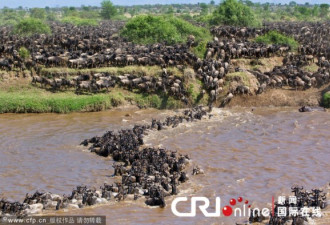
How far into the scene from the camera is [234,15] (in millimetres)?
41656

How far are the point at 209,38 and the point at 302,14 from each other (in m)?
63.1

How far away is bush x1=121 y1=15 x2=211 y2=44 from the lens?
33.7m

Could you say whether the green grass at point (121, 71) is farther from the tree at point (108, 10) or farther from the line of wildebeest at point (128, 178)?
the tree at point (108, 10)

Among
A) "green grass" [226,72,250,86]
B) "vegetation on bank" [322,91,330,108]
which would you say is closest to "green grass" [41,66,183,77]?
"green grass" [226,72,250,86]

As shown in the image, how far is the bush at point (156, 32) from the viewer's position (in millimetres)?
33656

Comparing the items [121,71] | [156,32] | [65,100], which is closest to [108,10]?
[156,32]

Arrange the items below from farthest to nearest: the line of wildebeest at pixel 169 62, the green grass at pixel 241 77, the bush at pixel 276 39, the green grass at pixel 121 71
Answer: the bush at pixel 276 39
the green grass at pixel 121 71
the green grass at pixel 241 77
the line of wildebeest at pixel 169 62

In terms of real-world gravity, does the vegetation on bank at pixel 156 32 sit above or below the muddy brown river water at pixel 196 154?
above

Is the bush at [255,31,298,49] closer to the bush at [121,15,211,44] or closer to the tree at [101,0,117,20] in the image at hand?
the bush at [121,15,211,44]

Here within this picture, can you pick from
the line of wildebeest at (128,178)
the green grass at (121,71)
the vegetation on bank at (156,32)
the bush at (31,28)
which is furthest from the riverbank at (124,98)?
the bush at (31,28)

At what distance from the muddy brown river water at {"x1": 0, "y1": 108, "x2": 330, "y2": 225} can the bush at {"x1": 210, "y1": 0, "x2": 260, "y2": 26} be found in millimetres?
17215

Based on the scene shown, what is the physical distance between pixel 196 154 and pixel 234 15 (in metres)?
24.6

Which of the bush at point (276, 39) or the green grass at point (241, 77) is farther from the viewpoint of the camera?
the bush at point (276, 39)

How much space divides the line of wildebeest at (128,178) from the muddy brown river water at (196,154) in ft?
1.03
